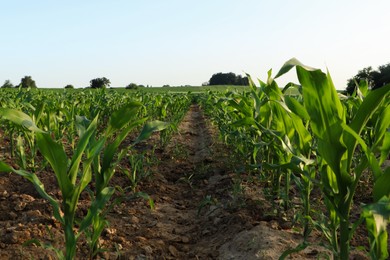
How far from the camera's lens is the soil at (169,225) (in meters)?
2.70

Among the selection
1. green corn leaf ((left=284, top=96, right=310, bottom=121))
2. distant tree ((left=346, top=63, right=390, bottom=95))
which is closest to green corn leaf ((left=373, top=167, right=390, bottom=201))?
green corn leaf ((left=284, top=96, right=310, bottom=121))

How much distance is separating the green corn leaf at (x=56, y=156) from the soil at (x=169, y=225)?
1.45 feet

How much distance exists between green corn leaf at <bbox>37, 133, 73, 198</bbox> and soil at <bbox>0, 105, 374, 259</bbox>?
0.44 metres

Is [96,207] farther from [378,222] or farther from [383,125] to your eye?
[383,125]

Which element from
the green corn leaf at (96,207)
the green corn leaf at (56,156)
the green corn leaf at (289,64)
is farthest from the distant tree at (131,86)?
the green corn leaf at (289,64)

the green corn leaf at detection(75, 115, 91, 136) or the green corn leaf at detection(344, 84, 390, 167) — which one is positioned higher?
the green corn leaf at detection(344, 84, 390, 167)

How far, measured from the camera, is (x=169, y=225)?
3.54m

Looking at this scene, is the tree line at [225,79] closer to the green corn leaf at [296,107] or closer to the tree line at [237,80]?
the tree line at [237,80]

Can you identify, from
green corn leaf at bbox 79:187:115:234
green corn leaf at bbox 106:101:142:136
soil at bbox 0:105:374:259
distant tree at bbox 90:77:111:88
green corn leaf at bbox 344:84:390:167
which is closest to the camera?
green corn leaf at bbox 344:84:390:167

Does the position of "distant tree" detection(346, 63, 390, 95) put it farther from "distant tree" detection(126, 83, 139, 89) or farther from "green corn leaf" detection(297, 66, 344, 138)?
"green corn leaf" detection(297, 66, 344, 138)

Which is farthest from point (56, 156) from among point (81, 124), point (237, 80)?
point (237, 80)

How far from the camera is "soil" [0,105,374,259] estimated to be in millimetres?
2703

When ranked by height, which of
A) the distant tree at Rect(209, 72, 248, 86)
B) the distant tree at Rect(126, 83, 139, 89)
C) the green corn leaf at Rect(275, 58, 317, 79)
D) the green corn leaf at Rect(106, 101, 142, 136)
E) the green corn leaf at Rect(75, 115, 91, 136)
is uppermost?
the distant tree at Rect(209, 72, 248, 86)

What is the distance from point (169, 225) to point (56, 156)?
67.4 inches
